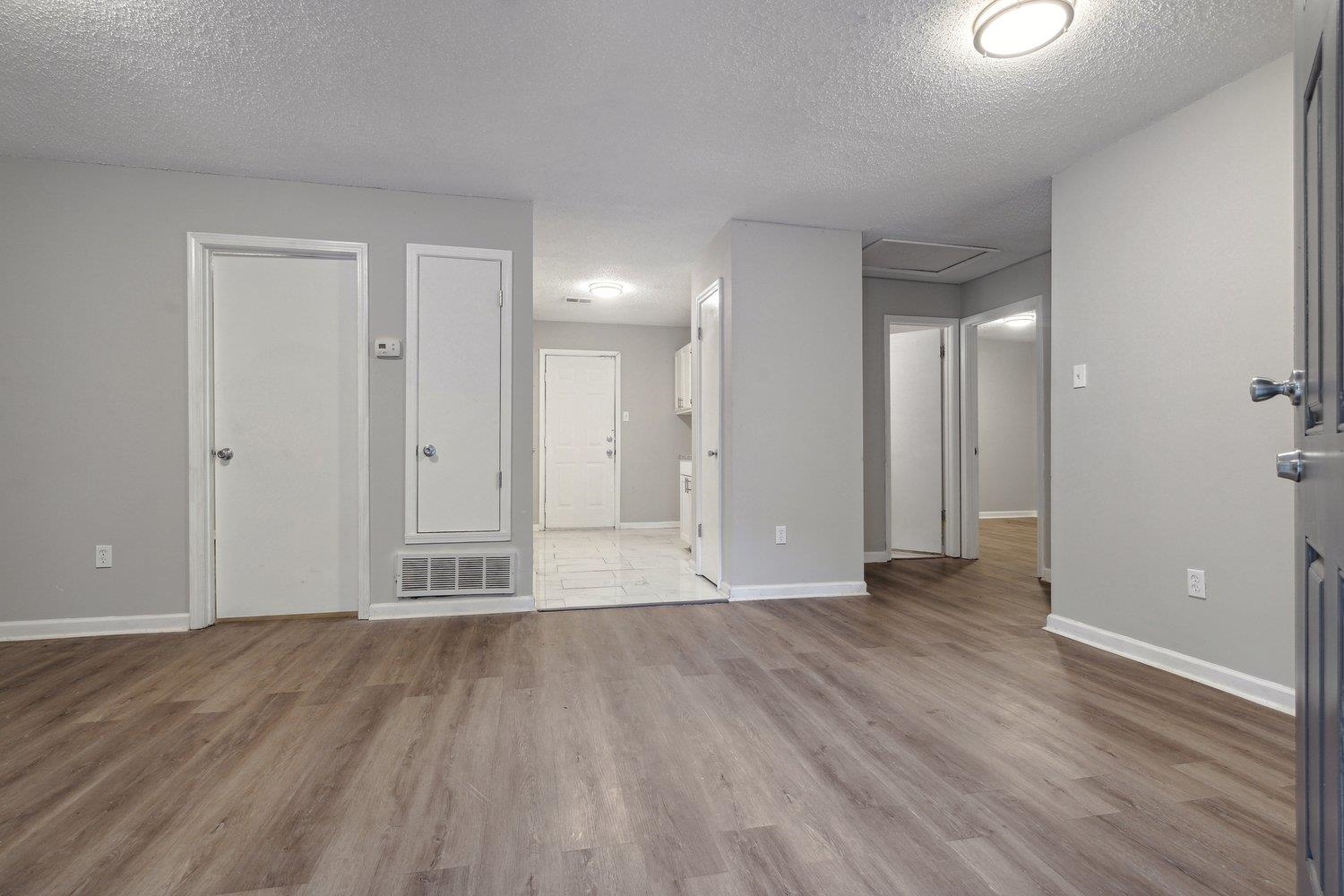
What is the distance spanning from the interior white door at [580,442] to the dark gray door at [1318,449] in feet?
22.1

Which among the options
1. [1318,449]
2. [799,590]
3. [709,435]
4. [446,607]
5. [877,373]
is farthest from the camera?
[877,373]

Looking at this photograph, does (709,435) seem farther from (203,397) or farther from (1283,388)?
(1283,388)

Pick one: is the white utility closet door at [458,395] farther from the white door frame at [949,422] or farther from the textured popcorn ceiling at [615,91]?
the white door frame at [949,422]

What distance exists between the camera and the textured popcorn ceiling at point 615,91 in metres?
2.15

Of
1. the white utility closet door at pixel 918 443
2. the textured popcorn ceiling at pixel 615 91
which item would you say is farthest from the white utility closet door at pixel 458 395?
the white utility closet door at pixel 918 443

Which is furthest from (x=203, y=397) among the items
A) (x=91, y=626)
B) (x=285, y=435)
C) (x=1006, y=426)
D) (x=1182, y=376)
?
(x=1006, y=426)

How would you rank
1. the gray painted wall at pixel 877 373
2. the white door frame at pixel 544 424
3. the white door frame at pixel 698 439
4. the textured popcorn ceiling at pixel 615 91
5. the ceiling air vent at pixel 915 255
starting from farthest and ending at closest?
the white door frame at pixel 544 424 → the gray painted wall at pixel 877 373 → the ceiling air vent at pixel 915 255 → the white door frame at pixel 698 439 → the textured popcorn ceiling at pixel 615 91

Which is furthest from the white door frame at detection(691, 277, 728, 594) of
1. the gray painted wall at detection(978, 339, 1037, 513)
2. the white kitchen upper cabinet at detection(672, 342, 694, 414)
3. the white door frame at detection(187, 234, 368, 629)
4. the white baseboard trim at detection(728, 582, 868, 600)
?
the gray painted wall at detection(978, 339, 1037, 513)

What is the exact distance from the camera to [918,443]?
19.2 ft

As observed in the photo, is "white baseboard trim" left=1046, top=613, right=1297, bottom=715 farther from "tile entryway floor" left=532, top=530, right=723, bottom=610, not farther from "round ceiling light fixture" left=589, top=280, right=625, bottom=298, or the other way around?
"round ceiling light fixture" left=589, top=280, right=625, bottom=298

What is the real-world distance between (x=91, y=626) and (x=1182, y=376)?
5178 mm

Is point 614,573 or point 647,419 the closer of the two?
point 614,573

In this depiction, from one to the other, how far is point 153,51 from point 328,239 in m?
1.21

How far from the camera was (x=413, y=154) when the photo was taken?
123 inches
